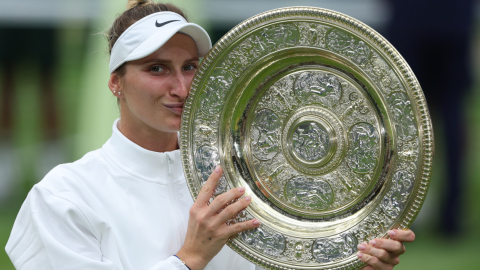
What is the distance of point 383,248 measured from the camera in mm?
1235

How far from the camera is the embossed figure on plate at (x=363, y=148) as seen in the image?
1355 millimetres

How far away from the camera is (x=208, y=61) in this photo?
1.33 m

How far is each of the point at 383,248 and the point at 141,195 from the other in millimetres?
713

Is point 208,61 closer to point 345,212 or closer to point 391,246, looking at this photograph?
point 345,212

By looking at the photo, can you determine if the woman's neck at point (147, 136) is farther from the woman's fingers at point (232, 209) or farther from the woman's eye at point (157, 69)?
the woman's fingers at point (232, 209)

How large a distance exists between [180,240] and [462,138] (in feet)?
11.7

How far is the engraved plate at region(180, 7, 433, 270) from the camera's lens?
4.06 feet

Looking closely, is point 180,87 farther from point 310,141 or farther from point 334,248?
point 334,248

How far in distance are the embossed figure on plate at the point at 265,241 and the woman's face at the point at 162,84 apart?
0.38m

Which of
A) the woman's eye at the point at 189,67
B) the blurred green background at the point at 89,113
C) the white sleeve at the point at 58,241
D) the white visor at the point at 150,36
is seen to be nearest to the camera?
the white sleeve at the point at 58,241

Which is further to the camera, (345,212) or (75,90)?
(75,90)

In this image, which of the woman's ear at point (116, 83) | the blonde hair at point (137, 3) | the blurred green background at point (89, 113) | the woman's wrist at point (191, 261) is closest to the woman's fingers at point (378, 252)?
the woman's wrist at point (191, 261)

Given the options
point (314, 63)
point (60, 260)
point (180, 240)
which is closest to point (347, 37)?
point (314, 63)

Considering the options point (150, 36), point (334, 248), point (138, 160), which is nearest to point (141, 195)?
point (138, 160)
